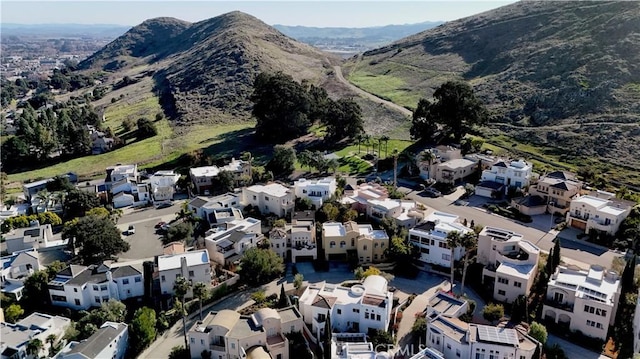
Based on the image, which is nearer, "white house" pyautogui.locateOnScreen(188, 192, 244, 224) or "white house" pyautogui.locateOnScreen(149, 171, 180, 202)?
"white house" pyautogui.locateOnScreen(188, 192, 244, 224)

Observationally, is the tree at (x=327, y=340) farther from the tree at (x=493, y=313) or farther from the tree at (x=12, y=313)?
the tree at (x=12, y=313)

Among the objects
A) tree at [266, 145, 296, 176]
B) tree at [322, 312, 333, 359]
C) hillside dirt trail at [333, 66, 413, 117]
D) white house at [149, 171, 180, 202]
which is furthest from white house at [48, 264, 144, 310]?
hillside dirt trail at [333, 66, 413, 117]

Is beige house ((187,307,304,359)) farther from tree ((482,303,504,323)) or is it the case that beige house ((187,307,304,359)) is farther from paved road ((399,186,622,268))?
paved road ((399,186,622,268))

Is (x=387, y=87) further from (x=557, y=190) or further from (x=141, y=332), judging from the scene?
(x=141, y=332)

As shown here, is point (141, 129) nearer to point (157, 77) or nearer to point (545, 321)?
point (157, 77)

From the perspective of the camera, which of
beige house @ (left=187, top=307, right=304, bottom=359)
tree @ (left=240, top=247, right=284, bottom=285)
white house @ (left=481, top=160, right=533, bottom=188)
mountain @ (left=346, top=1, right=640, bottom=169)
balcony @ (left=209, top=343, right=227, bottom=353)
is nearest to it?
beige house @ (left=187, top=307, right=304, bottom=359)

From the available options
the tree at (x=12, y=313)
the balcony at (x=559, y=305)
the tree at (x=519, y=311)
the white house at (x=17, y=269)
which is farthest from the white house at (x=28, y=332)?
the balcony at (x=559, y=305)

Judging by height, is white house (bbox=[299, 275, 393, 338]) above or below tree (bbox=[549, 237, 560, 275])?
below
